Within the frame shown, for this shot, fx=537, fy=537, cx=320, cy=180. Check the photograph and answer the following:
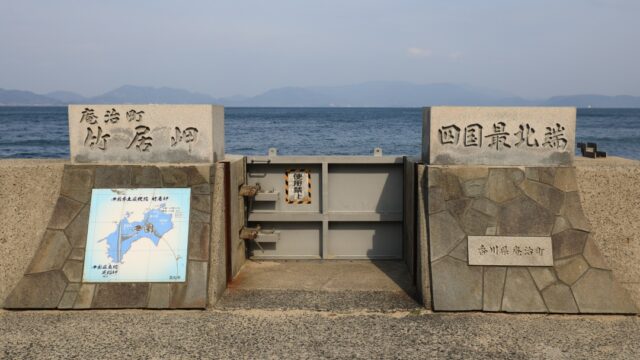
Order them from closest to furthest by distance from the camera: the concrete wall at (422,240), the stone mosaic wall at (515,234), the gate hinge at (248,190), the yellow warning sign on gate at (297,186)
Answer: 1. the stone mosaic wall at (515,234)
2. the concrete wall at (422,240)
3. the gate hinge at (248,190)
4. the yellow warning sign on gate at (297,186)

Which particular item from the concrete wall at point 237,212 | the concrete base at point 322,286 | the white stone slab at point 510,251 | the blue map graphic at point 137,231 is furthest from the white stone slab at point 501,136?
the blue map graphic at point 137,231

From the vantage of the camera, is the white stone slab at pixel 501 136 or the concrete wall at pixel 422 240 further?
the white stone slab at pixel 501 136

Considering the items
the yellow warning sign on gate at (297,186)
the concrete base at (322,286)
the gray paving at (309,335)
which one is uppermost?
the yellow warning sign on gate at (297,186)

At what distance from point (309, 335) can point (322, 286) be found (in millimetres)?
1906

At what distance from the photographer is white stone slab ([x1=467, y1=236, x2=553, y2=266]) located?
289 inches

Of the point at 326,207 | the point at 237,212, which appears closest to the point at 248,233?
the point at 237,212

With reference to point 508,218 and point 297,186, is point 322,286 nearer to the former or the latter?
point 297,186

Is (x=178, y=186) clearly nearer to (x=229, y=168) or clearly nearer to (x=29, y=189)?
(x=229, y=168)

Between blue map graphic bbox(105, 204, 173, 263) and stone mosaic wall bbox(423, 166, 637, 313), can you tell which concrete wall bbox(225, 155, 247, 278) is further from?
stone mosaic wall bbox(423, 166, 637, 313)

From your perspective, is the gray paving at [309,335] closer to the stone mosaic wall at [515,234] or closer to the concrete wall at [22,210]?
the stone mosaic wall at [515,234]

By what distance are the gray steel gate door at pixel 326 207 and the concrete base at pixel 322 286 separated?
1.08 feet

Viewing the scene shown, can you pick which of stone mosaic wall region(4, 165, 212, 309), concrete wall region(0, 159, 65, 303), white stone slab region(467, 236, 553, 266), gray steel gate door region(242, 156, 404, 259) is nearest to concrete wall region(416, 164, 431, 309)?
white stone slab region(467, 236, 553, 266)

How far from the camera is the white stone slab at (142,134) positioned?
7898mm

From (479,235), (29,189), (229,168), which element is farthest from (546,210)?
(29,189)
